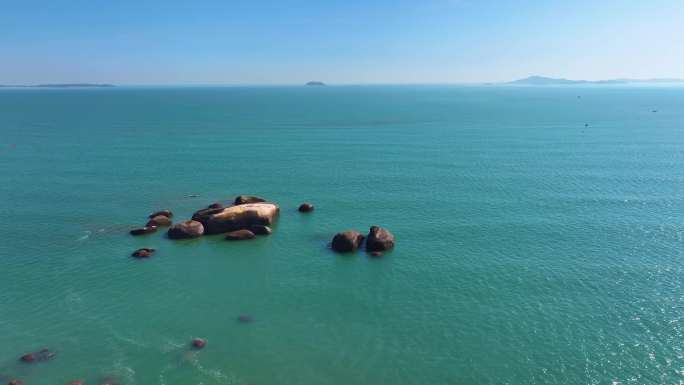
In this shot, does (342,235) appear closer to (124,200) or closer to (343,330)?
(343,330)

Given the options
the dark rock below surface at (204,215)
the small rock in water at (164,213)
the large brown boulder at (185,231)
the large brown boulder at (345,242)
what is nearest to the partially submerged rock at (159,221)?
the small rock in water at (164,213)

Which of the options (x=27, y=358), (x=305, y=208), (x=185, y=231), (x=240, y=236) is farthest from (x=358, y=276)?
(x=27, y=358)

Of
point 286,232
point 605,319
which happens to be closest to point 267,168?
point 286,232

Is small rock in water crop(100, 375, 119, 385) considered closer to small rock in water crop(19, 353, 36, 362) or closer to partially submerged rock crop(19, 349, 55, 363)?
partially submerged rock crop(19, 349, 55, 363)

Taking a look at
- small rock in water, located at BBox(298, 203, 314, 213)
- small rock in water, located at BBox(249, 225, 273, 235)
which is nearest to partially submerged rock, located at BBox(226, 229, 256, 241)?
small rock in water, located at BBox(249, 225, 273, 235)

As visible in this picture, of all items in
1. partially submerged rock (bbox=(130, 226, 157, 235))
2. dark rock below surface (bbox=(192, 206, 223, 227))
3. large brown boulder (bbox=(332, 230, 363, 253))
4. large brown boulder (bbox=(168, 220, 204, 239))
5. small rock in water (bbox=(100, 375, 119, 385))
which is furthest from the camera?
dark rock below surface (bbox=(192, 206, 223, 227))

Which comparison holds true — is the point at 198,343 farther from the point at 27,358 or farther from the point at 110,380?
the point at 27,358

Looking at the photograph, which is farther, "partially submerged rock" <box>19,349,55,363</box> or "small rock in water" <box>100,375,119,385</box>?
"partially submerged rock" <box>19,349,55,363</box>
